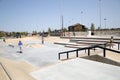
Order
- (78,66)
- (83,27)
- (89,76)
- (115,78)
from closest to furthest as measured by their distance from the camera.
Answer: (115,78) → (89,76) → (78,66) → (83,27)

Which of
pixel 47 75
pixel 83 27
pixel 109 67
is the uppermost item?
pixel 83 27

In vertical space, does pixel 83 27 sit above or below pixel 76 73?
above

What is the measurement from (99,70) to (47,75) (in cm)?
229

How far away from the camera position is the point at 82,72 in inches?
207

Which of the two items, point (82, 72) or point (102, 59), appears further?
A: point (102, 59)

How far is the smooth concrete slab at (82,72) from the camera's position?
4727mm

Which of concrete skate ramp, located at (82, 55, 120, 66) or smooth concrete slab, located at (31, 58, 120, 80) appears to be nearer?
smooth concrete slab, located at (31, 58, 120, 80)

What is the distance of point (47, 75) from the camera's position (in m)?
5.52

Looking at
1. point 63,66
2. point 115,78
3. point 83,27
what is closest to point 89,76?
point 115,78

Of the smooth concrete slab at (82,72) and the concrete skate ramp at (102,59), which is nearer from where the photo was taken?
the smooth concrete slab at (82,72)

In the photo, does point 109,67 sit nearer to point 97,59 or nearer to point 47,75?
point 97,59

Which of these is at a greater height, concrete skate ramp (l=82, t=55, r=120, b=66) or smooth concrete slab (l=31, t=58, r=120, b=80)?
concrete skate ramp (l=82, t=55, r=120, b=66)

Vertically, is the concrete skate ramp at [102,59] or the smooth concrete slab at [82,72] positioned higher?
the concrete skate ramp at [102,59]

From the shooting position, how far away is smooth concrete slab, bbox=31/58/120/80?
473cm
